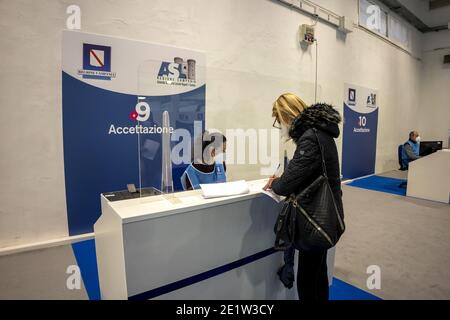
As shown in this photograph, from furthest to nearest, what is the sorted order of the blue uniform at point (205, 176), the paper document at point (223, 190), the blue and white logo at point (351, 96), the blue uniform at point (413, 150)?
the blue and white logo at point (351, 96)
the blue uniform at point (413, 150)
the blue uniform at point (205, 176)
the paper document at point (223, 190)

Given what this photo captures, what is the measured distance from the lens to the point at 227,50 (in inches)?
155

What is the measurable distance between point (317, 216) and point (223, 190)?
50 cm

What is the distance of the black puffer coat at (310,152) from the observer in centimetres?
129

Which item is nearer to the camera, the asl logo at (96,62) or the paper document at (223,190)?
the paper document at (223,190)

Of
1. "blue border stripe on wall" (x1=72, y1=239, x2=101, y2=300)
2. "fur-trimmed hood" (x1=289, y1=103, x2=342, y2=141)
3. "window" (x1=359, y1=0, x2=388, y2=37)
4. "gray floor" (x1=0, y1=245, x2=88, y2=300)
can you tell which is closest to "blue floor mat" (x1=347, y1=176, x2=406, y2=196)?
"window" (x1=359, y1=0, x2=388, y2=37)

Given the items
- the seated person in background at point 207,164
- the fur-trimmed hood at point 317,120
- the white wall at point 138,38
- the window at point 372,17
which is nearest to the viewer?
the fur-trimmed hood at point 317,120

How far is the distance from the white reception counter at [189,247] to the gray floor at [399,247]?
1.20 metres

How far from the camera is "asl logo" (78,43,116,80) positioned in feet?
9.17

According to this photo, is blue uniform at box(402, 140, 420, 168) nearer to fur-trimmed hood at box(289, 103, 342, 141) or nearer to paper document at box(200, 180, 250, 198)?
fur-trimmed hood at box(289, 103, 342, 141)

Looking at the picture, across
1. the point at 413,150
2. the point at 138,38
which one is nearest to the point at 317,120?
the point at 138,38

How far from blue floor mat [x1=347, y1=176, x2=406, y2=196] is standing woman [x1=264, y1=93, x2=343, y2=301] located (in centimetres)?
485

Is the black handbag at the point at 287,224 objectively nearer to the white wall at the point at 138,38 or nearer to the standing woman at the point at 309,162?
the standing woman at the point at 309,162

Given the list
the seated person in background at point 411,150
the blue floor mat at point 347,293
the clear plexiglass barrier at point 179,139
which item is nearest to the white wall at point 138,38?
the clear plexiglass barrier at point 179,139
